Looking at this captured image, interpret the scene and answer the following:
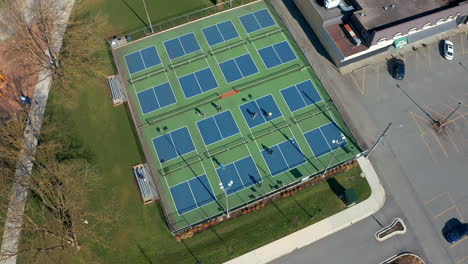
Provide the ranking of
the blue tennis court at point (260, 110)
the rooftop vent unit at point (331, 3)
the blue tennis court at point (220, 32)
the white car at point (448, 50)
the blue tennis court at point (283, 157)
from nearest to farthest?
the blue tennis court at point (283, 157) → the blue tennis court at point (260, 110) → the rooftop vent unit at point (331, 3) → the white car at point (448, 50) → the blue tennis court at point (220, 32)

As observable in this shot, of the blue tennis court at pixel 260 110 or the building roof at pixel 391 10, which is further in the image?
the building roof at pixel 391 10

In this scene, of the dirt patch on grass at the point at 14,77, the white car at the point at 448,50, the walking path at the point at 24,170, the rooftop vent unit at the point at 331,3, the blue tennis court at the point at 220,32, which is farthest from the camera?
the blue tennis court at the point at 220,32

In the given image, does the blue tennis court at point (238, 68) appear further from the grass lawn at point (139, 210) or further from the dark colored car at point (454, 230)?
the dark colored car at point (454, 230)

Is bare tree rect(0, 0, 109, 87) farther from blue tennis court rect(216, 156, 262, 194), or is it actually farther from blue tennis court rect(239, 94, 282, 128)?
blue tennis court rect(216, 156, 262, 194)

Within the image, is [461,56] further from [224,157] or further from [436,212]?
[224,157]

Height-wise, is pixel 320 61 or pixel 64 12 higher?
pixel 64 12

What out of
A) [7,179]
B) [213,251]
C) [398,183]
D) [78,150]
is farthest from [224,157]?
[7,179]

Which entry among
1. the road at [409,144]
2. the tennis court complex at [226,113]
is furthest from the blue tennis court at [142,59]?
the road at [409,144]
